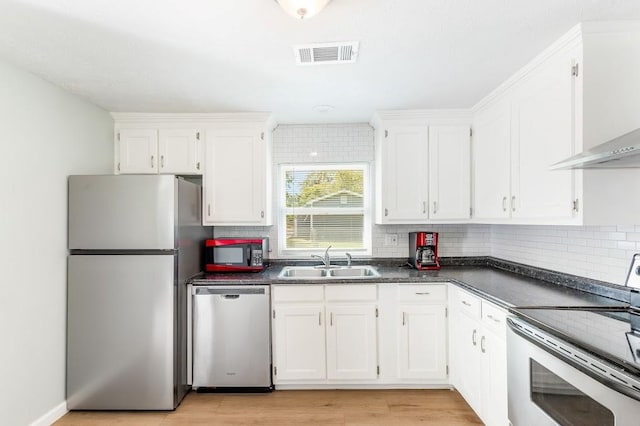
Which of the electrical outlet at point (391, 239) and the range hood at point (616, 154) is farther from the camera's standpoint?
the electrical outlet at point (391, 239)

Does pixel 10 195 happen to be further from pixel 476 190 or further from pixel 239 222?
pixel 476 190

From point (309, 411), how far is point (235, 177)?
2.02 meters

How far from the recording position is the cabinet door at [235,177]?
314cm

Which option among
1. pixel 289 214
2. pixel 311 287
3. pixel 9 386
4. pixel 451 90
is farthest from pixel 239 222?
pixel 451 90

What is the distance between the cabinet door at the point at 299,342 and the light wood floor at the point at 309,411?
180 millimetres

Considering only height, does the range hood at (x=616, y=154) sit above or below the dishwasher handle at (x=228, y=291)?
above

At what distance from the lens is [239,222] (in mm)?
3154

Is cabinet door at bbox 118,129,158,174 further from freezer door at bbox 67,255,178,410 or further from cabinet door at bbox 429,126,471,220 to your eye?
cabinet door at bbox 429,126,471,220

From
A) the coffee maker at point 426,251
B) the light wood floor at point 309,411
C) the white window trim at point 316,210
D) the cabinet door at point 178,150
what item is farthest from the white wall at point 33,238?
the coffee maker at point 426,251

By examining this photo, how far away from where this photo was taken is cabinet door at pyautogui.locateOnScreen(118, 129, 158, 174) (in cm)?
317

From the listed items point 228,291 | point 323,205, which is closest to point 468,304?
point 323,205

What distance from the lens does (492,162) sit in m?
2.75

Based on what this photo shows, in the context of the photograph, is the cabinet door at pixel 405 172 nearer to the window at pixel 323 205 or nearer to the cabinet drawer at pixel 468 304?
the window at pixel 323 205

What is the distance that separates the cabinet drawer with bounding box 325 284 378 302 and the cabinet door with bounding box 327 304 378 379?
62 mm
